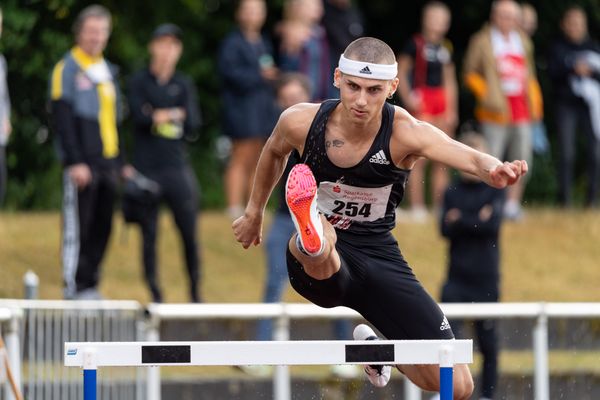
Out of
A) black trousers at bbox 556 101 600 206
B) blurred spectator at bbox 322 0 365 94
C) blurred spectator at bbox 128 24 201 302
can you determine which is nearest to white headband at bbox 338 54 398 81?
blurred spectator at bbox 128 24 201 302

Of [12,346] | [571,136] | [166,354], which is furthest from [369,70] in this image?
[571,136]

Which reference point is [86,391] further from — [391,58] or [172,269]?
[172,269]

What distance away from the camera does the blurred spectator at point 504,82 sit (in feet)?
56.3

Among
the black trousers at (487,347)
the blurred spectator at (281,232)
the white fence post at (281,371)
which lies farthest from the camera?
the blurred spectator at (281,232)

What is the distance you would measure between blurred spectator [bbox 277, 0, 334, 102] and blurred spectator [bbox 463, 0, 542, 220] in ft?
5.97

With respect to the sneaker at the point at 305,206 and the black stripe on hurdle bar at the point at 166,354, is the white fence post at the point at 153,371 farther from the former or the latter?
the black stripe on hurdle bar at the point at 166,354

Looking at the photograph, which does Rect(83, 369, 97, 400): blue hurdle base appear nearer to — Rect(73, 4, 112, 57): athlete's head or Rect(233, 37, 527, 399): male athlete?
Rect(233, 37, 527, 399): male athlete

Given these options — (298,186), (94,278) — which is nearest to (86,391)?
(298,186)

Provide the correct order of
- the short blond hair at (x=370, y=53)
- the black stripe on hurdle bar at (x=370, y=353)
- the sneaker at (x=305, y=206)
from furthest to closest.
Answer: the short blond hair at (x=370, y=53), the sneaker at (x=305, y=206), the black stripe on hurdle bar at (x=370, y=353)

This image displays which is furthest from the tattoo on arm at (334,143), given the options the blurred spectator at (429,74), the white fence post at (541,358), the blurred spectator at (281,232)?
the blurred spectator at (429,74)

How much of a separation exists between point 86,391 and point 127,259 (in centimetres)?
882

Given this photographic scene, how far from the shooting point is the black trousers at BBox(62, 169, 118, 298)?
1391 centimetres

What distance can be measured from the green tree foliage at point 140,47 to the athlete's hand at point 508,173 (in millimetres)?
8788

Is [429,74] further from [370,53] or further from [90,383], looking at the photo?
[90,383]
